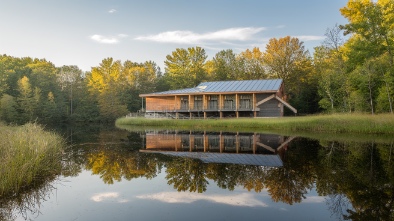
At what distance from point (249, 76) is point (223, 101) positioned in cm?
1598

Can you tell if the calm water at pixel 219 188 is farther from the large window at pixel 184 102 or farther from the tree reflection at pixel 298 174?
the large window at pixel 184 102

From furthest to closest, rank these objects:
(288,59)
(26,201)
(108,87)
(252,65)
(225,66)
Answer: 1. (225,66)
2. (108,87)
3. (252,65)
4. (288,59)
5. (26,201)

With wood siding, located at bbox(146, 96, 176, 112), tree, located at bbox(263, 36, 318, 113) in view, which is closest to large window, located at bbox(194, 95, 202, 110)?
wood siding, located at bbox(146, 96, 176, 112)

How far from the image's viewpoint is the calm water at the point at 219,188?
6.17 meters

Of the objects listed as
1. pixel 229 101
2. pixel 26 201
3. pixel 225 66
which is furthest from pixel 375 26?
pixel 26 201

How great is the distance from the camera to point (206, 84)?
41469mm

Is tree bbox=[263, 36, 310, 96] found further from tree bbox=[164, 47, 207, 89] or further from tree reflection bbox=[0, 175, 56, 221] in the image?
tree reflection bbox=[0, 175, 56, 221]

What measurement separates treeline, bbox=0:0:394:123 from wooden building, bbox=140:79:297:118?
7.00 m

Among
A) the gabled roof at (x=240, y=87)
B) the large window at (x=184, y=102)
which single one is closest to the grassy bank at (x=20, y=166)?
the gabled roof at (x=240, y=87)

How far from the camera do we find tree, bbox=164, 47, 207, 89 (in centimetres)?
5353

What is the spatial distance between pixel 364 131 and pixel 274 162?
13302 millimetres

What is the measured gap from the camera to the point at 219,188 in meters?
7.94

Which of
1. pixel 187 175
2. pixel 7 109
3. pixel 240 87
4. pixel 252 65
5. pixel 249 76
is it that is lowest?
pixel 187 175

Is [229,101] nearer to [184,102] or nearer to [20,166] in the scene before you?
[184,102]
